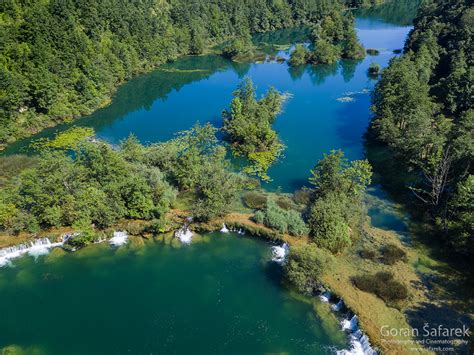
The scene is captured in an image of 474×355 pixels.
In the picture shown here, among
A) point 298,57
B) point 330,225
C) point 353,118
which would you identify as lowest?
point 353,118

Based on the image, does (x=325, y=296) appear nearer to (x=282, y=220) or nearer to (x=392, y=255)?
(x=392, y=255)

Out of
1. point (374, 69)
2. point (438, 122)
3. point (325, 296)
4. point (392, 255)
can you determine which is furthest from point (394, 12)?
point (325, 296)

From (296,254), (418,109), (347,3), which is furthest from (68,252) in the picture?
(347,3)

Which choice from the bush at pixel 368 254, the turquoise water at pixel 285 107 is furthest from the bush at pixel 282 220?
the turquoise water at pixel 285 107

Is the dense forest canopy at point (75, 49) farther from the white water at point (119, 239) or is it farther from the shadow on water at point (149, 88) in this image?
the white water at point (119, 239)

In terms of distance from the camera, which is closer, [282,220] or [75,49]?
[282,220]

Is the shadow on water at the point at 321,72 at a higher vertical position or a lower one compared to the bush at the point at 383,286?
higher

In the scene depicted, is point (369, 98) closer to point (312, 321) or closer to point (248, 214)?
point (248, 214)
